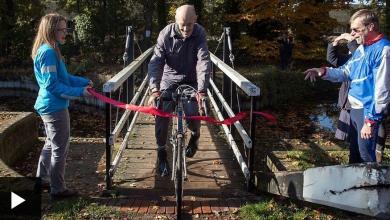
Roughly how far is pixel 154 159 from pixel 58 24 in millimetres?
2243

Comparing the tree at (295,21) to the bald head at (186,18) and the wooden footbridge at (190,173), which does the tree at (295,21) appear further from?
the bald head at (186,18)

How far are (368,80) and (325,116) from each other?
11810 mm

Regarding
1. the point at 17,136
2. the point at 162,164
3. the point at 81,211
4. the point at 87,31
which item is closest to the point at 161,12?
the point at 87,31

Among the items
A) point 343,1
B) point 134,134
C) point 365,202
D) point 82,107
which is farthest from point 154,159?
point 343,1

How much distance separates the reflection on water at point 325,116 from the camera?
46.3 feet

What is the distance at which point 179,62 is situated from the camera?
4.90 metres

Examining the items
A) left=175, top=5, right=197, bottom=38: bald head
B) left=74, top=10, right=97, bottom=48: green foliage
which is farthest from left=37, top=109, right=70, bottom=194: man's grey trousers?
left=74, top=10, right=97, bottom=48: green foliage

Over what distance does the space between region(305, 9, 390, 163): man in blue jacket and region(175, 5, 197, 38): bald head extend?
1.19 m

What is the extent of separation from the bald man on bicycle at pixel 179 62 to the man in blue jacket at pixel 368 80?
41.4 inches

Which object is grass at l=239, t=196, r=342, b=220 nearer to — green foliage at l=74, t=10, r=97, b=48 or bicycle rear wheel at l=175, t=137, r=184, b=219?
bicycle rear wheel at l=175, t=137, r=184, b=219

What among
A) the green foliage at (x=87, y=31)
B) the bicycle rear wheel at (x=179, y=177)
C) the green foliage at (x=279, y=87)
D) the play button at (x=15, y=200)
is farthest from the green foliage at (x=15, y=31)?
the bicycle rear wheel at (x=179, y=177)

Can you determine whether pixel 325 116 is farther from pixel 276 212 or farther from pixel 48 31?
pixel 48 31

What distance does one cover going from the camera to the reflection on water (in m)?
14.1

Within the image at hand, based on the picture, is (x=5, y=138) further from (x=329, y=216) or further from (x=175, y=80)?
(x=329, y=216)
